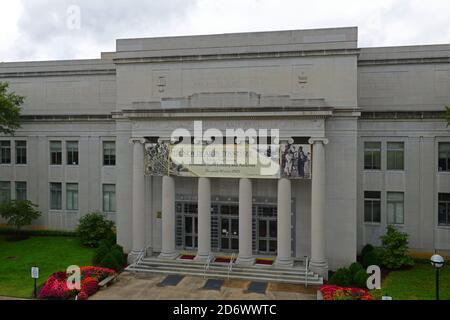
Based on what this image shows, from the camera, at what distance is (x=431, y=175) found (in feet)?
85.9

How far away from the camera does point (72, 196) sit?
32.0 metres

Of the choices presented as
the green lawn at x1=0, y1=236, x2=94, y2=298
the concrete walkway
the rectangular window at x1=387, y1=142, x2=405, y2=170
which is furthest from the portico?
the rectangular window at x1=387, y1=142, x2=405, y2=170

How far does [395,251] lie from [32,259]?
76.7 ft

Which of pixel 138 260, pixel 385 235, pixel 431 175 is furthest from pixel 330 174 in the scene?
pixel 138 260

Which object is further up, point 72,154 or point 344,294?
point 72,154

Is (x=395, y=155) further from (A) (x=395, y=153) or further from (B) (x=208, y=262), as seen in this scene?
(B) (x=208, y=262)

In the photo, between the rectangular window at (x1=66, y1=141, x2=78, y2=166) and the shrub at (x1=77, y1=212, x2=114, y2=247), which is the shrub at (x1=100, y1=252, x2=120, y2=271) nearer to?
the shrub at (x1=77, y1=212, x2=114, y2=247)

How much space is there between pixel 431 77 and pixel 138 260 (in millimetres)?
23936

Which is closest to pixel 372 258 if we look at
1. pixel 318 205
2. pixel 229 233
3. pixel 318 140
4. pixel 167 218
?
pixel 318 205

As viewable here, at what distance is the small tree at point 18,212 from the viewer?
29.8 metres

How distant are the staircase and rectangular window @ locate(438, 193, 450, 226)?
1065 cm

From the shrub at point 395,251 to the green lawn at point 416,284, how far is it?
0.57 metres

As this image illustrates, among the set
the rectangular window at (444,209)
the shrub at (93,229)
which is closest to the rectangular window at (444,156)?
the rectangular window at (444,209)

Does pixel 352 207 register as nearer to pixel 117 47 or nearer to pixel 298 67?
pixel 298 67
